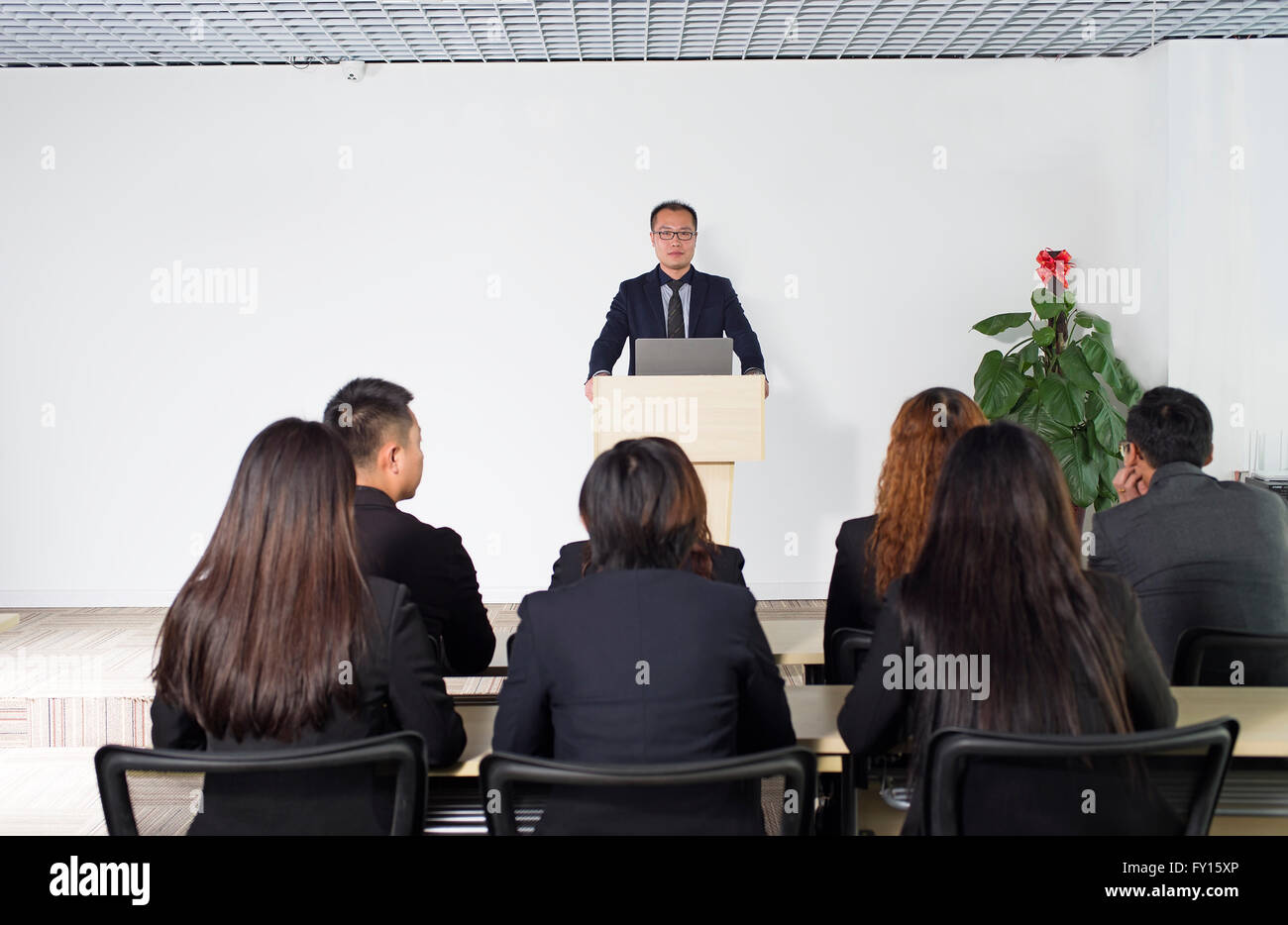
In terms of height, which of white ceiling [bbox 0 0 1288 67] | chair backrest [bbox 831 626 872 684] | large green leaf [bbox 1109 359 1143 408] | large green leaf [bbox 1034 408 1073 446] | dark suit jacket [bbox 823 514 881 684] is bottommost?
A: chair backrest [bbox 831 626 872 684]

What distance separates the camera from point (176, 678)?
5.36 ft

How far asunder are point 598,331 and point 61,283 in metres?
2.99

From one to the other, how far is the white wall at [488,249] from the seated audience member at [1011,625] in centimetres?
435

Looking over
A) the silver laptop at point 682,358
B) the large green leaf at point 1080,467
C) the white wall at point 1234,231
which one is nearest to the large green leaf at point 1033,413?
the large green leaf at point 1080,467

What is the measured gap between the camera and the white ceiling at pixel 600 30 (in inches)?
198

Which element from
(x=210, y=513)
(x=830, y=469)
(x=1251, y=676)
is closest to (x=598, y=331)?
(x=830, y=469)

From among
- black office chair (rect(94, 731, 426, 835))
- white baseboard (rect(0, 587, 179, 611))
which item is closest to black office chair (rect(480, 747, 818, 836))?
black office chair (rect(94, 731, 426, 835))

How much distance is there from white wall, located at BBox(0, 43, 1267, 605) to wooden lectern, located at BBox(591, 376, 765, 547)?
80.5 inches

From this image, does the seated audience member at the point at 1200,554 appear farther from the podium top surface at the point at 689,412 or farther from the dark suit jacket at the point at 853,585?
the podium top surface at the point at 689,412

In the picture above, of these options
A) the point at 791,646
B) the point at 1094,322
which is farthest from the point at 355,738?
the point at 1094,322

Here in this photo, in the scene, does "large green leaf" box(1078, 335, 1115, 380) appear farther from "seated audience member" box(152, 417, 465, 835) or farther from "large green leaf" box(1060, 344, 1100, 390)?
"seated audience member" box(152, 417, 465, 835)

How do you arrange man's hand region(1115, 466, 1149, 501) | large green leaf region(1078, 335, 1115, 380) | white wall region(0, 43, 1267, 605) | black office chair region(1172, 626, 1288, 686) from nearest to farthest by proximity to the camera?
1. black office chair region(1172, 626, 1288, 686)
2. man's hand region(1115, 466, 1149, 501)
3. large green leaf region(1078, 335, 1115, 380)
4. white wall region(0, 43, 1267, 605)

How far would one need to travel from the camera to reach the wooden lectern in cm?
386

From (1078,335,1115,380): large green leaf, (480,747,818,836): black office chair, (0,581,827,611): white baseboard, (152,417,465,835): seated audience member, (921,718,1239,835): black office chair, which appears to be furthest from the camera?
(0,581,827,611): white baseboard
